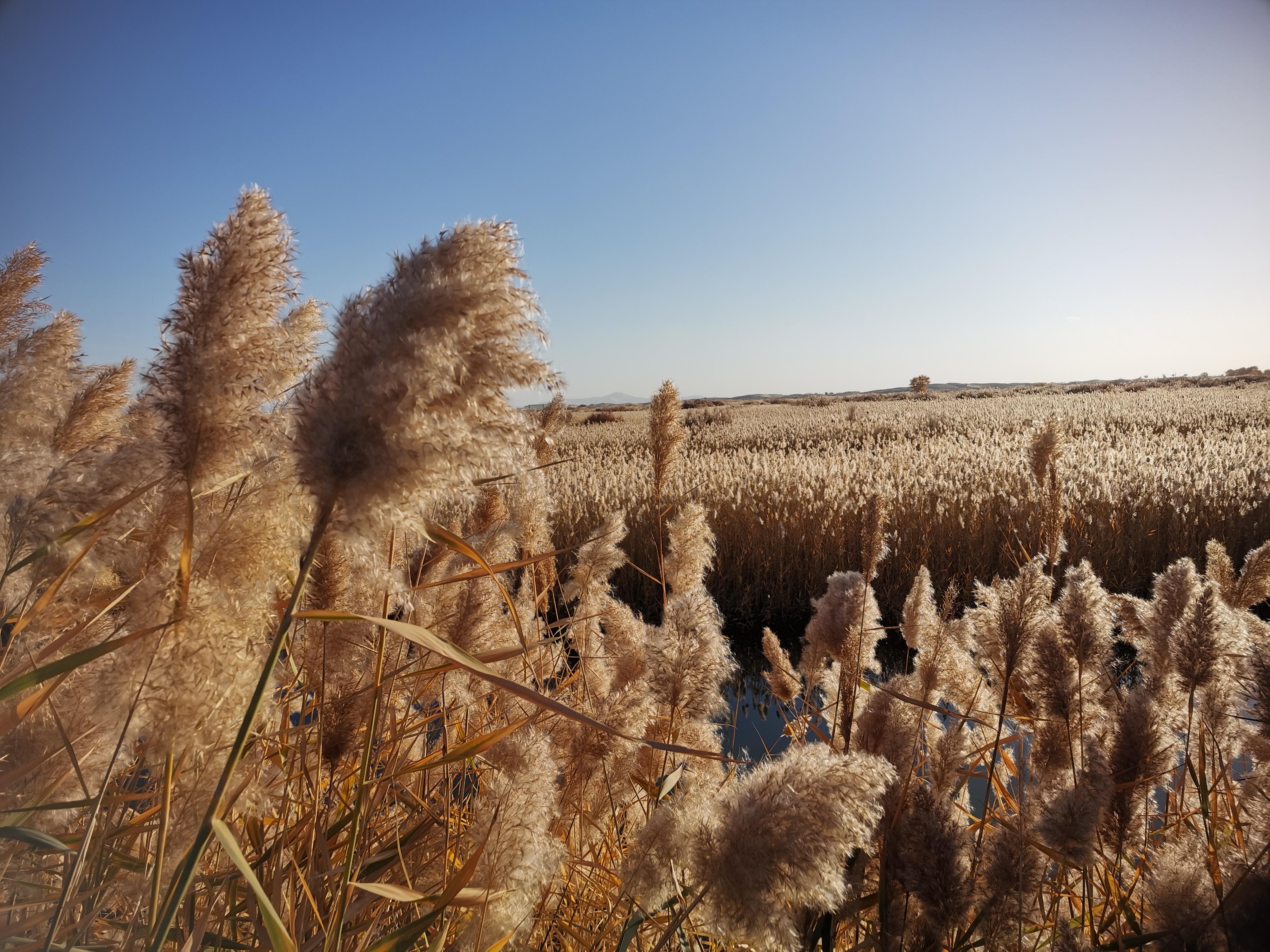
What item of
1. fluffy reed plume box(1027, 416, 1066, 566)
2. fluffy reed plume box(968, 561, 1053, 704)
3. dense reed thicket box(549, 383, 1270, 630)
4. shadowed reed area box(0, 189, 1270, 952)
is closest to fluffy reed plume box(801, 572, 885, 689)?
shadowed reed area box(0, 189, 1270, 952)

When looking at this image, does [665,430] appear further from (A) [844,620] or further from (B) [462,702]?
(B) [462,702]

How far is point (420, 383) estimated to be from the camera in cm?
81

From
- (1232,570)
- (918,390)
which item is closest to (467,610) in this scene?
(1232,570)

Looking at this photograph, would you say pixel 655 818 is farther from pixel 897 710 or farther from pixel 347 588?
pixel 347 588

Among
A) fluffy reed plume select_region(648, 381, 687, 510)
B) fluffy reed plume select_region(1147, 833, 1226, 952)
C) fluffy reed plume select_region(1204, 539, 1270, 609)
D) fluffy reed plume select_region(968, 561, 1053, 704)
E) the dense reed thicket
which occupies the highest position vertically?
fluffy reed plume select_region(648, 381, 687, 510)

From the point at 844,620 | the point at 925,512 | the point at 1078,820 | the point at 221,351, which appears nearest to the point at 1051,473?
the point at 844,620

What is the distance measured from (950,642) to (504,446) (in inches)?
68.9

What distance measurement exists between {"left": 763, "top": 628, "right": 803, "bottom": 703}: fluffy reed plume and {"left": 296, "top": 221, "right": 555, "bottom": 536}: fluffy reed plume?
1.95m

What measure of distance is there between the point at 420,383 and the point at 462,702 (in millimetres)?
1596

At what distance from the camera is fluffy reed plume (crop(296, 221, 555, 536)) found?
0.81 metres

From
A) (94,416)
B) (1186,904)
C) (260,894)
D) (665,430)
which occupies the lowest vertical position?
(1186,904)

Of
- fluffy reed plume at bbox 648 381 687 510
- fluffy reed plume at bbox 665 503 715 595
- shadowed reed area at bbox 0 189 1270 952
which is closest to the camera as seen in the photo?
shadowed reed area at bbox 0 189 1270 952

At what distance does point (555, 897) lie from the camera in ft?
6.16

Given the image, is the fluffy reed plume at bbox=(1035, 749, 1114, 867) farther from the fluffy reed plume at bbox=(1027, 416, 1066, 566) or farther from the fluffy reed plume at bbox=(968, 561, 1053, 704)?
the fluffy reed plume at bbox=(1027, 416, 1066, 566)
